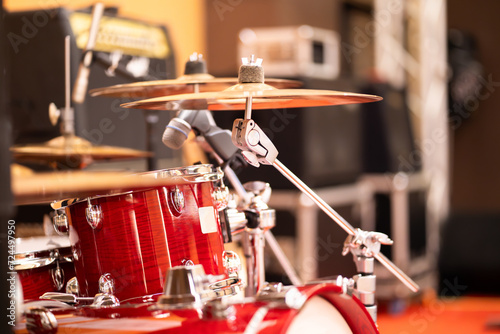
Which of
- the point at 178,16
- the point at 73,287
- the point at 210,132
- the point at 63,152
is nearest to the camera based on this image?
the point at 73,287

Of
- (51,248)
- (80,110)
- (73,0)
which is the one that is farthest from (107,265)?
(73,0)

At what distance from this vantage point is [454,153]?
4.96 metres

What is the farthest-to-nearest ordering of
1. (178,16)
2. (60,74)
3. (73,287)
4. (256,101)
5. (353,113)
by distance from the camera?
(178,16) → (353,113) → (60,74) → (256,101) → (73,287)

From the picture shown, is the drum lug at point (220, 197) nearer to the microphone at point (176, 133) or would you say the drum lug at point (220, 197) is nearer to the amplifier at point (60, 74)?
the microphone at point (176, 133)

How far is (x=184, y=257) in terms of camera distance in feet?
4.06

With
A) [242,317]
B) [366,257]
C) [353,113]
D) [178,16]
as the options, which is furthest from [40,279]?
[178,16]

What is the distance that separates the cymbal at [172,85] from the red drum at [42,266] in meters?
0.40

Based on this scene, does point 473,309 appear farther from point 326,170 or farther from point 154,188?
point 154,188

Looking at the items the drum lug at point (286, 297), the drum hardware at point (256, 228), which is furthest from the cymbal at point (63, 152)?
the drum lug at point (286, 297)

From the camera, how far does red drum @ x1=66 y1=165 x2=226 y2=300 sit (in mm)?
1207

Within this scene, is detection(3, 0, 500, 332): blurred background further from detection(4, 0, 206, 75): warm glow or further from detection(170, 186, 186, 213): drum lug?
detection(170, 186, 186, 213): drum lug

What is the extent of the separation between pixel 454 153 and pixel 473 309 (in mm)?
1628

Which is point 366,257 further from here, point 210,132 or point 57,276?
point 57,276

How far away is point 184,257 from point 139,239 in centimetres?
9
